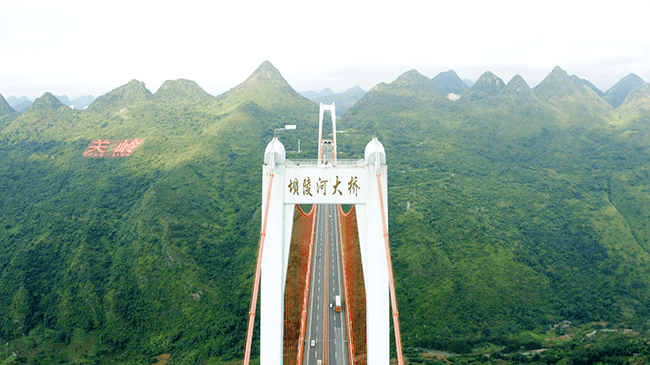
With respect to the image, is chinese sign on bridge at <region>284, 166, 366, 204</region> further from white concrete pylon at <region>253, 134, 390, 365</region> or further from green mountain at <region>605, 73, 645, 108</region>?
green mountain at <region>605, 73, 645, 108</region>

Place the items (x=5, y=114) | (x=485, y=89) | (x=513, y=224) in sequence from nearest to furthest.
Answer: (x=513, y=224), (x=5, y=114), (x=485, y=89)

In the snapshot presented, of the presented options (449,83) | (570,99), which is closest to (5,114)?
(570,99)

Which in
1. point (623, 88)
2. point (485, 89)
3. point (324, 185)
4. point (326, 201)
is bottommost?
point (326, 201)

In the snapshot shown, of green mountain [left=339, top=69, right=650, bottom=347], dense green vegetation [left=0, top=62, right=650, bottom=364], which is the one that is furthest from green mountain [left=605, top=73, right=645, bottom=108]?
dense green vegetation [left=0, top=62, right=650, bottom=364]

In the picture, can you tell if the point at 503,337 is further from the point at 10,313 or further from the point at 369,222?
the point at 10,313

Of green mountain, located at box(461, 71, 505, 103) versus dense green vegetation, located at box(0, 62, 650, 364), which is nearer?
dense green vegetation, located at box(0, 62, 650, 364)

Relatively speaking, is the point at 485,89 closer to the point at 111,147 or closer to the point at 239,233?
the point at 239,233
